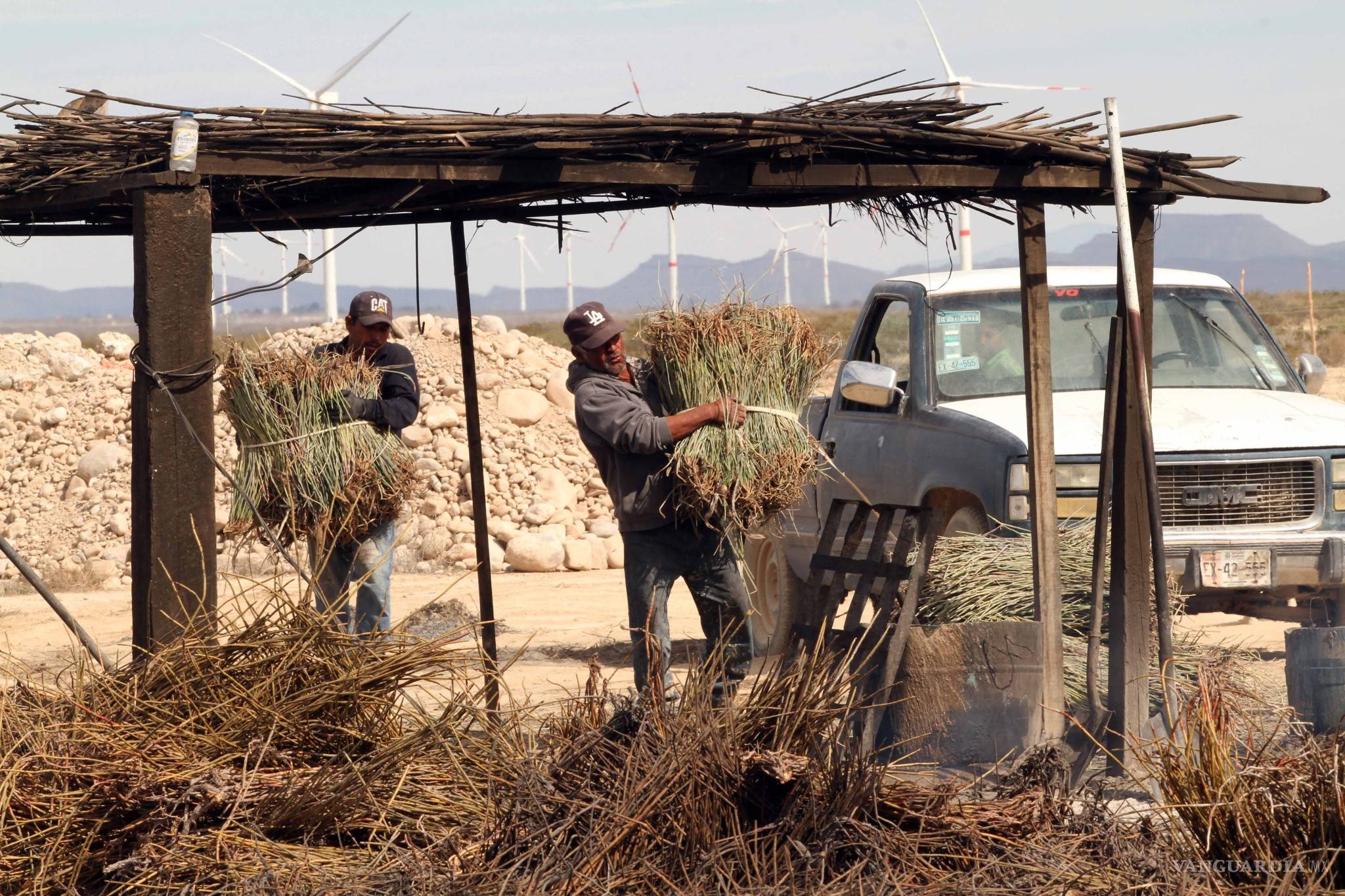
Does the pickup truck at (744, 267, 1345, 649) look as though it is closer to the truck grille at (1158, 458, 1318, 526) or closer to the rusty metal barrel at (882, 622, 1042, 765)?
the truck grille at (1158, 458, 1318, 526)

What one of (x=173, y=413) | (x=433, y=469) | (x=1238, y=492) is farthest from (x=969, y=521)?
(x=433, y=469)

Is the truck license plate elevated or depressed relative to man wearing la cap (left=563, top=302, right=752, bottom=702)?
depressed

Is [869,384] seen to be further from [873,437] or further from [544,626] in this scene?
[544,626]

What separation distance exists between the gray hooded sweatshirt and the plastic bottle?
174 cm

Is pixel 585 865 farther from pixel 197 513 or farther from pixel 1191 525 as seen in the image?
pixel 1191 525

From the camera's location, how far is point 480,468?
6504 mm

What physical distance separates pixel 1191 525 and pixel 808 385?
2.48m

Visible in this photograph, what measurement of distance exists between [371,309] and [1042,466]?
3.00m

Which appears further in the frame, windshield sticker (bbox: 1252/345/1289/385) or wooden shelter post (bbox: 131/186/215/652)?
windshield sticker (bbox: 1252/345/1289/385)

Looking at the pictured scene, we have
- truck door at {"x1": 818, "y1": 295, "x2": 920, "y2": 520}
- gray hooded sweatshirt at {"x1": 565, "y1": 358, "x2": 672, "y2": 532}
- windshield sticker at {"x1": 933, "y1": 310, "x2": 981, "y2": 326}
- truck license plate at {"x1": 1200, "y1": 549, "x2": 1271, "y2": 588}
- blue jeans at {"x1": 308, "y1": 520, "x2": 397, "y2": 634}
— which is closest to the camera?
gray hooded sweatshirt at {"x1": 565, "y1": 358, "x2": 672, "y2": 532}

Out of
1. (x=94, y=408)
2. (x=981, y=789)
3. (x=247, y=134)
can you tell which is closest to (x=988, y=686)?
(x=981, y=789)

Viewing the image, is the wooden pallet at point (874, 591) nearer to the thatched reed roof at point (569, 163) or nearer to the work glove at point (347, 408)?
the thatched reed roof at point (569, 163)

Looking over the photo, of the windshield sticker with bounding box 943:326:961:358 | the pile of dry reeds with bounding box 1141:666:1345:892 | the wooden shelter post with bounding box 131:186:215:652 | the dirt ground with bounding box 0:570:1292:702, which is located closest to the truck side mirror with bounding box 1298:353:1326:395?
the dirt ground with bounding box 0:570:1292:702

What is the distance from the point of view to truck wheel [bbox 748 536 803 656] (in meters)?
8.39
